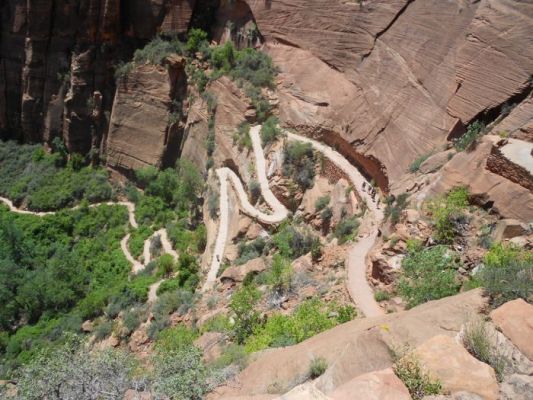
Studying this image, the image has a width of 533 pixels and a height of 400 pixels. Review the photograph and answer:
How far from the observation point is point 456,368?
684 centimetres

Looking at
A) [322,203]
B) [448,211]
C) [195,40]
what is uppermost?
[448,211]

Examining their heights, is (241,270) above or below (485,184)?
below

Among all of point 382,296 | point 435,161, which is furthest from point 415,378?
point 435,161

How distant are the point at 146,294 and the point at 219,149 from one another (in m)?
9.21

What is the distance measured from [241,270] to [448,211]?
331 inches

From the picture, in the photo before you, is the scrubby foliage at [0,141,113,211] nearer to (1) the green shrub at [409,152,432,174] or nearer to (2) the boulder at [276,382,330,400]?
(1) the green shrub at [409,152,432,174]

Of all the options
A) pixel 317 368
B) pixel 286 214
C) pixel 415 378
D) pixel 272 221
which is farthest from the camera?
pixel 286 214

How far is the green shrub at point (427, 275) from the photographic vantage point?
1184 centimetres

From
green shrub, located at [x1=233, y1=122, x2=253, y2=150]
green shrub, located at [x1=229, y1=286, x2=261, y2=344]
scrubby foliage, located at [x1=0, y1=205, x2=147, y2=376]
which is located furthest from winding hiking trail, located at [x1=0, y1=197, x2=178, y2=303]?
green shrub, located at [x1=229, y1=286, x2=261, y2=344]

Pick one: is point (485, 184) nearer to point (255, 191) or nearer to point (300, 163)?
point (300, 163)

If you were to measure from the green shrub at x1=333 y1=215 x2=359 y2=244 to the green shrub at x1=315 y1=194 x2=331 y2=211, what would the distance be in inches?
76.0

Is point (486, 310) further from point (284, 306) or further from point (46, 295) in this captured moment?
point (46, 295)

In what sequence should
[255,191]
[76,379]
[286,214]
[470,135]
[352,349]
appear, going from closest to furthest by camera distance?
[352,349], [76,379], [470,135], [286,214], [255,191]

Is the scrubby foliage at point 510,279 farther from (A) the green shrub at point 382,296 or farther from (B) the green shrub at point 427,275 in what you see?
(A) the green shrub at point 382,296
